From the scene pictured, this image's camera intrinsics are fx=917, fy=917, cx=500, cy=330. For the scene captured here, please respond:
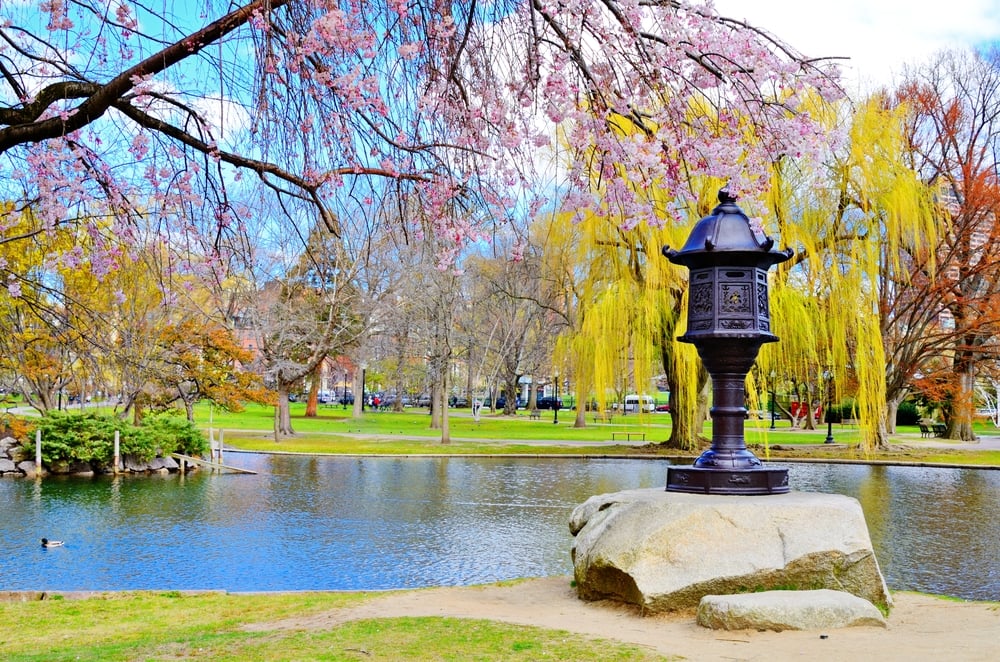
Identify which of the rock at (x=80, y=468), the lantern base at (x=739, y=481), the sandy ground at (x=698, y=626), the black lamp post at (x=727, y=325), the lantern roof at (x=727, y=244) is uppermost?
the lantern roof at (x=727, y=244)

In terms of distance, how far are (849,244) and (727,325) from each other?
17993 millimetres

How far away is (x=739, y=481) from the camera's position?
756 cm

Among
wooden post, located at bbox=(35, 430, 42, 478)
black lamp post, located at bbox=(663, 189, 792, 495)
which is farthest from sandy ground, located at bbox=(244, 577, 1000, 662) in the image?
wooden post, located at bbox=(35, 430, 42, 478)

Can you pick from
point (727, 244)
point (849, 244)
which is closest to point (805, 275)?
point (849, 244)

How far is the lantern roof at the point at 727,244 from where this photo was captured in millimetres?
7812

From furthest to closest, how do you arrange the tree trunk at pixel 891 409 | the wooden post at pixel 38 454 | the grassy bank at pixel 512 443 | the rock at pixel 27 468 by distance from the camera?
1. the tree trunk at pixel 891 409
2. the grassy bank at pixel 512 443
3. the rock at pixel 27 468
4. the wooden post at pixel 38 454

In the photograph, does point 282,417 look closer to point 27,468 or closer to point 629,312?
point 27,468

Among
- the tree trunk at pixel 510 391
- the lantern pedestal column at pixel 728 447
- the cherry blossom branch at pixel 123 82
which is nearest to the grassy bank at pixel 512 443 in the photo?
the tree trunk at pixel 510 391

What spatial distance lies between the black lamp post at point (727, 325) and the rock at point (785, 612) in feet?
5.73

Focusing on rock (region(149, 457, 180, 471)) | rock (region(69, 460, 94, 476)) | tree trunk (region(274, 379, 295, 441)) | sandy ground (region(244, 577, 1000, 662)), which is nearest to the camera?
sandy ground (region(244, 577, 1000, 662))

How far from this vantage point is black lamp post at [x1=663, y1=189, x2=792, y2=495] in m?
7.70

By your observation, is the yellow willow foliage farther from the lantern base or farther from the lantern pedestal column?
the lantern base

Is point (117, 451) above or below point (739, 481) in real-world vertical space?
below

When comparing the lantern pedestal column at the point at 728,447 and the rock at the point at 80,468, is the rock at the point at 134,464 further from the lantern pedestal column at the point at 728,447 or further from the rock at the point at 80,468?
the lantern pedestal column at the point at 728,447
